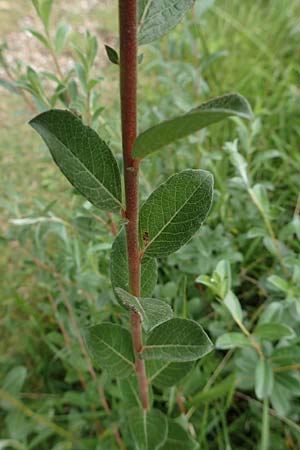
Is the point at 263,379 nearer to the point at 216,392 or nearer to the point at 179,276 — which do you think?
the point at 216,392

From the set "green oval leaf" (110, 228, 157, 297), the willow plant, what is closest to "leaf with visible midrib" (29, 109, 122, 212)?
the willow plant

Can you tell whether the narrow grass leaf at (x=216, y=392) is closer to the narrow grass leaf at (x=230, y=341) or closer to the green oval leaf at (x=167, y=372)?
the narrow grass leaf at (x=230, y=341)

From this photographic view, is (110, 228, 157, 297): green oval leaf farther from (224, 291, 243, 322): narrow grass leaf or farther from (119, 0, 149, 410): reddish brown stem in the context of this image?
(224, 291, 243, 322): narrow grass leaf

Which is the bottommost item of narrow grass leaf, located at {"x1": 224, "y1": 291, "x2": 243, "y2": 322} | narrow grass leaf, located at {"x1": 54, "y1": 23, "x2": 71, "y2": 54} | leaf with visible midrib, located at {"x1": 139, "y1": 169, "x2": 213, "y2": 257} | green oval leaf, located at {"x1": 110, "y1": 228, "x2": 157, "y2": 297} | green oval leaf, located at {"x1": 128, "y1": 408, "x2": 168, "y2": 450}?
green oval leaf, located at {"x1": 128, "y1": 408, "x2": 168, "y2": 450}

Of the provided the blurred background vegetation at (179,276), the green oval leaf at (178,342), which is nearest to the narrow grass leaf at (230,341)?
the blurred background vegetation at (179,276)

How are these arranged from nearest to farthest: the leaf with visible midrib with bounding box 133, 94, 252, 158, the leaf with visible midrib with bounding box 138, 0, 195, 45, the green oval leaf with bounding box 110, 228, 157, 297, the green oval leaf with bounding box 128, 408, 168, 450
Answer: the leaf with visible midrib with bounding box 133, 94, 252, 158 < the leaf with visible midrib with bounding box 138, 0, 195, 45 < the green oval leaf with bounding box 110, 228, 157, 297 < the green oval leaf with bounding box 128, 408, 168, 450

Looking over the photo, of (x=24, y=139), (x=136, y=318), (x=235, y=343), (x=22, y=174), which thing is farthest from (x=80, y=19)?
(x=136, y=318)

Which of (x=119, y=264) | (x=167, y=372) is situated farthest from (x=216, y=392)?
(x=119, y=264)

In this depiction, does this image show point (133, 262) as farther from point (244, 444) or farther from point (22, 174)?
point (22, 174)
